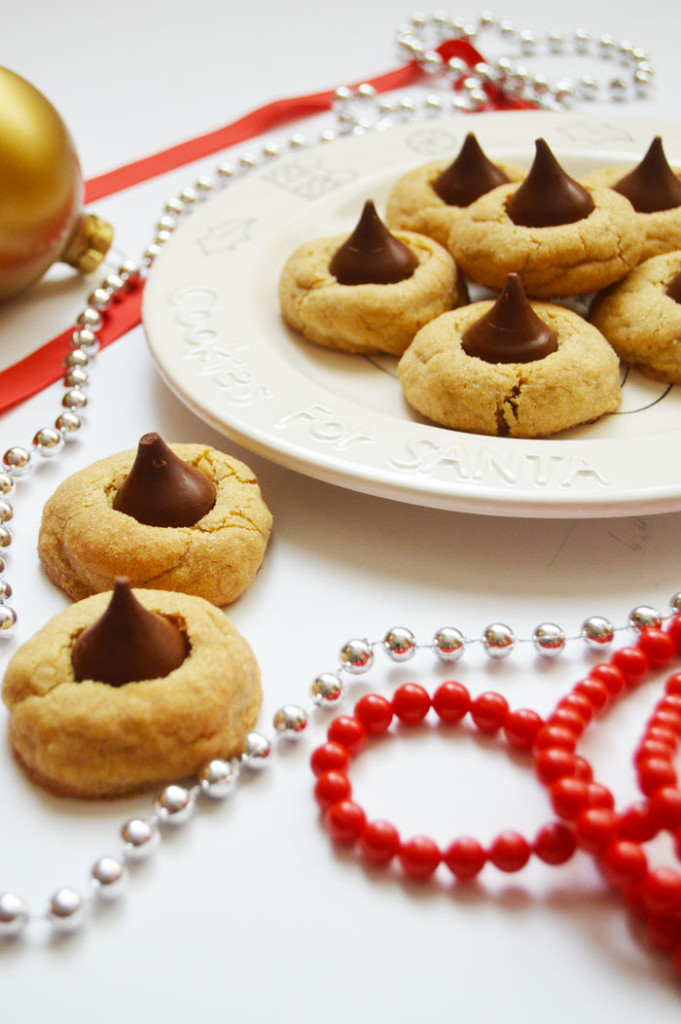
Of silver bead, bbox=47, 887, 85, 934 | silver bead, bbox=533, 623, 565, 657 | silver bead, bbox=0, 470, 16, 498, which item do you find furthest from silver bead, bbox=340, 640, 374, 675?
silver bead, bbox=0, 470, 16, 498

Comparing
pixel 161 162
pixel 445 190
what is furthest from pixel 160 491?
pixel 161 162

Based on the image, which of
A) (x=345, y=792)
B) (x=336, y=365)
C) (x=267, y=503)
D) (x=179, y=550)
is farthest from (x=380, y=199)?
(x=345, y=792)

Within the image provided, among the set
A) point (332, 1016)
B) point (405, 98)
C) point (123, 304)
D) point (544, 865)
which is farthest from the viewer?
point (405, 98)

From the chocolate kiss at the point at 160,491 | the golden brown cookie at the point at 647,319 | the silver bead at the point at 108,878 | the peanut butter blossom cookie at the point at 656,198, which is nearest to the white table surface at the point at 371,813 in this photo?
the silver bead at the point at 108,878

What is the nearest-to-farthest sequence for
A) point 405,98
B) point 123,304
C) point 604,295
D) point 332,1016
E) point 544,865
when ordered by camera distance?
point 332,1016
point 544,865
point 604,295
point 123,304
point 405,98

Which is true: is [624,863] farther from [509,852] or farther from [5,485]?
[5,485]

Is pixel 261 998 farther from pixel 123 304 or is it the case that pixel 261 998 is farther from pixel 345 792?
pixel 123 304
